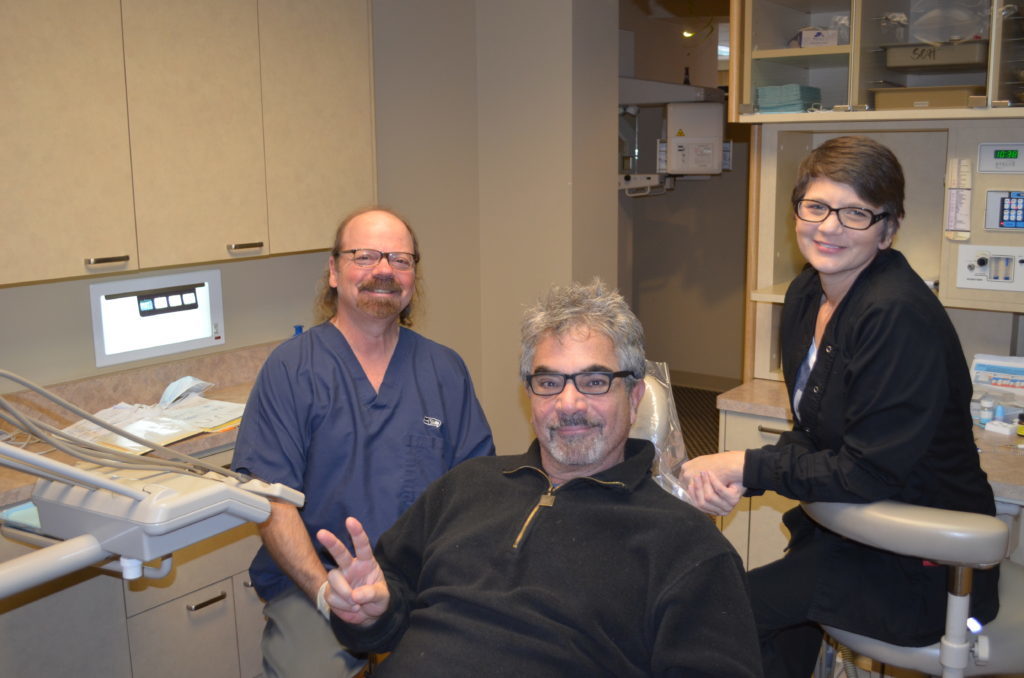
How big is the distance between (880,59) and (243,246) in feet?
6.66

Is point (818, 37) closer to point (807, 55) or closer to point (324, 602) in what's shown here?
point (807, 55)

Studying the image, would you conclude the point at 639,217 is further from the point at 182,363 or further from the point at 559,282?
the point at 182,363

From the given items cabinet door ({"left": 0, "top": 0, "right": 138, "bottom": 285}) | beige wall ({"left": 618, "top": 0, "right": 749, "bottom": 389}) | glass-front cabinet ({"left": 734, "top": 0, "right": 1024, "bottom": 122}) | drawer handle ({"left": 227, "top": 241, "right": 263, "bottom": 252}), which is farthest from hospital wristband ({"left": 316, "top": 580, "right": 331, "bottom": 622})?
beige wall ({"left": 618, "top": 0, "right": 749, "bottom": 389})

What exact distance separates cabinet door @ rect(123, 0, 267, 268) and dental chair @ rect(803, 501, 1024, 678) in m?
1.85

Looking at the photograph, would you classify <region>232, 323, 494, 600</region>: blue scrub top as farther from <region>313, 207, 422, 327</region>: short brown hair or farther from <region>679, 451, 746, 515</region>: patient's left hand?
<region>679, 451, 746, 515</region>: patient's left hand

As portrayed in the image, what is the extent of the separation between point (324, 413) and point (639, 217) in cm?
461

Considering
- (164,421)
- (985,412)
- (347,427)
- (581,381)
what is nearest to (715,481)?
(581,381)

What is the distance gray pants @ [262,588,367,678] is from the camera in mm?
1936

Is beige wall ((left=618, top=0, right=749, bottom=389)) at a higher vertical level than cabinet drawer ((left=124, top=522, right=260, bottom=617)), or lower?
higher

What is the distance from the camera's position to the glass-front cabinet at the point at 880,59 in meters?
2.61

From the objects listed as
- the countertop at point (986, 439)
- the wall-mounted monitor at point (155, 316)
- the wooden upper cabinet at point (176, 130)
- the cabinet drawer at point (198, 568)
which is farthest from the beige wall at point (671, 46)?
the cabinet drawer at point (198, 568)

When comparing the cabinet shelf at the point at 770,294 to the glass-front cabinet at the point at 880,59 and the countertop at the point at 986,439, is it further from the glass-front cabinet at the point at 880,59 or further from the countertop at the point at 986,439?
the glass-front cabinet at the point at 880,59

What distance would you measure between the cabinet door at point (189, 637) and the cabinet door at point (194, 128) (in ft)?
3.08

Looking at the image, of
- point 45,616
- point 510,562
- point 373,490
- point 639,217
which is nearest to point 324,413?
point 373,490
